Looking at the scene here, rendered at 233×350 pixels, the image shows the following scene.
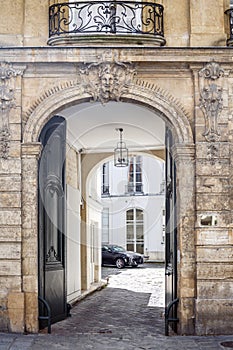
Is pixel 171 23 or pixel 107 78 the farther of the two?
pixel 171 23

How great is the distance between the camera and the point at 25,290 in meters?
10.3

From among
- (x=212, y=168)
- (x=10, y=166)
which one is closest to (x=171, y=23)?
(x=212, y=168)

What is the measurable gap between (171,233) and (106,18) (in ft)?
11.7

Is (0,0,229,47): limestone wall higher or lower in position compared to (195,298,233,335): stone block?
higher

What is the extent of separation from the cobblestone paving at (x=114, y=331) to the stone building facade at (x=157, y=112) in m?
0.46

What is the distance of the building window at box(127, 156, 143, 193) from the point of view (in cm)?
3484

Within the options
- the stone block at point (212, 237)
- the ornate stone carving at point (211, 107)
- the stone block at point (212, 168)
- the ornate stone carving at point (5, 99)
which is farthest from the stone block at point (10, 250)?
the ornate stone carving at point (211, 107)

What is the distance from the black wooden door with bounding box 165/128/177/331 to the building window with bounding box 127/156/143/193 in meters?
22.8

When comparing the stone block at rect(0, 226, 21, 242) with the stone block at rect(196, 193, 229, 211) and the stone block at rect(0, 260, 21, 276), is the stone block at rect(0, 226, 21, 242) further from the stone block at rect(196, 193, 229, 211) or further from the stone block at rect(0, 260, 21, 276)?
the stone block at rect(196, 193, 229, 211)

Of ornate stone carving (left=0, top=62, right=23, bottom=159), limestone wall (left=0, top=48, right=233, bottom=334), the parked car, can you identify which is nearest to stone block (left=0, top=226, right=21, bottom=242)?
limestone wall (left=0, top=48, right=233, bottom=334)

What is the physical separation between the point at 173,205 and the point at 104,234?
24.1 meters

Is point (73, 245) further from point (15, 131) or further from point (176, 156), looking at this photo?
point (176, 156)

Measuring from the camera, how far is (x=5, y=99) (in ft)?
34.0

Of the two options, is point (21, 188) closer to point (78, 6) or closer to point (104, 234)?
point (78, 6)
